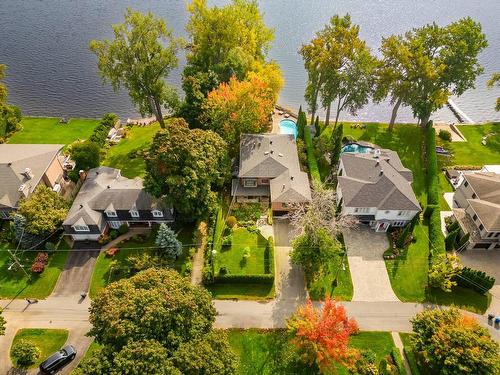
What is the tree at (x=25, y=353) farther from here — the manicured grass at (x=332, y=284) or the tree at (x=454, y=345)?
the tree at (x=454, y=345)

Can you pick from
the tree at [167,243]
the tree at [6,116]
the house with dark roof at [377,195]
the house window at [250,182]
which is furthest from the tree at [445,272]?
the tree at [6,116]

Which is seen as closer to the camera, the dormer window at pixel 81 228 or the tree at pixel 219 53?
the dormer window at pixel 81 228

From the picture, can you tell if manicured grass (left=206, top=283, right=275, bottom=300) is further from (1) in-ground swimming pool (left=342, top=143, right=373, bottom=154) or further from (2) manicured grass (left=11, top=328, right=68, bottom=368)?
(1) in-ground swimming pool (left=342, top=143, right=373, bottom=154)

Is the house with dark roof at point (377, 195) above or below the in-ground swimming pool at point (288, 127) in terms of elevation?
below

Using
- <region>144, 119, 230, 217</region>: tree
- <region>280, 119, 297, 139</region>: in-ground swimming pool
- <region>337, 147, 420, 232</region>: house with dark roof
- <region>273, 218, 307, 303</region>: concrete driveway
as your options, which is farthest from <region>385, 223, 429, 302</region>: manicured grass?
<region>280, 119, 297, 139</region>: in-ground swimming pool

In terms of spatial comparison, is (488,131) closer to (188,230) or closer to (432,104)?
(432,104)

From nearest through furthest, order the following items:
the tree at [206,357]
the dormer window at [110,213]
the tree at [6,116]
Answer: the tree at [206,357] < the dormer window at [110,213] < the tree at [6,116]

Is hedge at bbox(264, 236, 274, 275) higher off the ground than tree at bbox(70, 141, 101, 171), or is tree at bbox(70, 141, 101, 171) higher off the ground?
tree at bbox(70, 141, 101, 171)
